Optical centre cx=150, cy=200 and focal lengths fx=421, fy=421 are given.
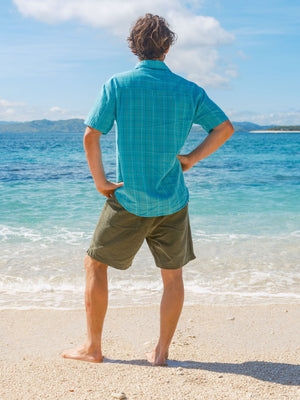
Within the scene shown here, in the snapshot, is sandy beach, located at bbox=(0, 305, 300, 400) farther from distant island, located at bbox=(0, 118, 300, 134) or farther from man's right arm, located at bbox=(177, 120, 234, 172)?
A: distant island, located at bbox=(0, 118, 300, 134)

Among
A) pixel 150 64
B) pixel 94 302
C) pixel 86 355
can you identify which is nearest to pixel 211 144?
pixel 150 64

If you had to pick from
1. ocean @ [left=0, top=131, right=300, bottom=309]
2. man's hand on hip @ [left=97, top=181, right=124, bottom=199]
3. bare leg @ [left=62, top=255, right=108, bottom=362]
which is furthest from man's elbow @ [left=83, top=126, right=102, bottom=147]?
ocean @ [left=0, top=131, right=300, bottom=309]

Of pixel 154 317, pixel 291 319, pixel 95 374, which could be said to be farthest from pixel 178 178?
pixel 291 319

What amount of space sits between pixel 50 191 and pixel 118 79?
33.6 feet

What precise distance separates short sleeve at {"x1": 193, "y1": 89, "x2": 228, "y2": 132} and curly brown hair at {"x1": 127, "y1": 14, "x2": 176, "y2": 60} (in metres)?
0.32

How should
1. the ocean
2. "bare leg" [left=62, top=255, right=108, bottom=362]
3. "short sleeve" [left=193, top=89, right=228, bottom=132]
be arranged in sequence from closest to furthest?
"short sleeve" [left=193, top=89, right=228, bottom=132] < "bare leg" [left=62, top=255, right=108, bottom=362] < the ocean

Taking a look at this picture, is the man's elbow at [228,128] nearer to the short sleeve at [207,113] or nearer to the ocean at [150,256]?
the short sleeve at [207,113]

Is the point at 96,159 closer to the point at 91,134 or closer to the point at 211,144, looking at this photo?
the point at 91,134

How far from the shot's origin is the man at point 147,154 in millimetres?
2201

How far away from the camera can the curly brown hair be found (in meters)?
2.21

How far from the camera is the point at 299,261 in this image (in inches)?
213

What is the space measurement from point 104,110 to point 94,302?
44.6 inches

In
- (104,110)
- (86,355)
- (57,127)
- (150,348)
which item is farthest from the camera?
(57,127)

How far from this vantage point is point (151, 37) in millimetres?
2225
